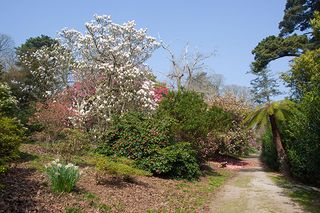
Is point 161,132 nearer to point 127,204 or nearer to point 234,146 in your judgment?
point 127,204

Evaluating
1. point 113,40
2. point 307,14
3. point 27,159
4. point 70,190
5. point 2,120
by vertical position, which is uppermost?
point 307,14

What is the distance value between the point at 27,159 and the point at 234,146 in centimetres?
1774

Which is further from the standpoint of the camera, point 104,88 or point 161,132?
point 104,88

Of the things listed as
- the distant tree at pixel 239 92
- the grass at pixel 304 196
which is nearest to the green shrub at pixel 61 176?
the grass at pixel 304 196

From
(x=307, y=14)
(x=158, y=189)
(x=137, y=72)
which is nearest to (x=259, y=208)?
(x=158, y=189)

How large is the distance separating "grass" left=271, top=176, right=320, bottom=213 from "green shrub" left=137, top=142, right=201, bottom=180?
4235mm

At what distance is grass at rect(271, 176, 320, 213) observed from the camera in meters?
10.4

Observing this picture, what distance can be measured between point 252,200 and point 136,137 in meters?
5.40

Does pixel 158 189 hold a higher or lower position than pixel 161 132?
lower

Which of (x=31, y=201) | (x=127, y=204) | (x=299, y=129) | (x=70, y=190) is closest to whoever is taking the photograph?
(x=31, y=201)

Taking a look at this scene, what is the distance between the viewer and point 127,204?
852 cm

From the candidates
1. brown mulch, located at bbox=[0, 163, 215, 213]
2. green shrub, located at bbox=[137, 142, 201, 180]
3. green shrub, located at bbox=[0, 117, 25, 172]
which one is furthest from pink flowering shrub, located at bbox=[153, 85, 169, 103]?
green shrub, located at bbox=[0, 117, 25, 172]

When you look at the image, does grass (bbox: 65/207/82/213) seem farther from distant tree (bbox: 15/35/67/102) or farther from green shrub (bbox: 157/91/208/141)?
distant tree (bbox: 15/35/67/102)

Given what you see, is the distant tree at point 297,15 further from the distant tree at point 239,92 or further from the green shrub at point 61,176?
the green shrub at point 61,176
